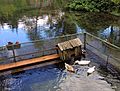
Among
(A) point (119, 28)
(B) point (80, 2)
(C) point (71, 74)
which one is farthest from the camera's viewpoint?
(B) point (80, 2)

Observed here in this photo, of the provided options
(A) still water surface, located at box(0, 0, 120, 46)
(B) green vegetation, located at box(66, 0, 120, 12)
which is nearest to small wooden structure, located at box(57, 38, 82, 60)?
(A) still water surface, located at box(0, 0, 120, 46)

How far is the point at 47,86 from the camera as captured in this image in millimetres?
10875

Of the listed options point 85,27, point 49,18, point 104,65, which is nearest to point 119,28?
point 85,27

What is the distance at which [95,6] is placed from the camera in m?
32.8

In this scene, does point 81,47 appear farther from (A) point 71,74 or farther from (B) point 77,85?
(B) point 77,85

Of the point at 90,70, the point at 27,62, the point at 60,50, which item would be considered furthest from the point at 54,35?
the point at 90,70

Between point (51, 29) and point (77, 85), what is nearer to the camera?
point (77, 85)

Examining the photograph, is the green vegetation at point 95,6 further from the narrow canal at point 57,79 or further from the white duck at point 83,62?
the narrow canal at point 57,79

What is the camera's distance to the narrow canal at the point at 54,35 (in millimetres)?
10953

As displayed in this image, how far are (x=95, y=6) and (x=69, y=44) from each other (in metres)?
20.7

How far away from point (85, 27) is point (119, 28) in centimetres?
361

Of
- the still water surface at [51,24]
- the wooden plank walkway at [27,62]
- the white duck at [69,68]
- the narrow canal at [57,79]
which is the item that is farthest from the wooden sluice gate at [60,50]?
A: the still water surface at [51,24]

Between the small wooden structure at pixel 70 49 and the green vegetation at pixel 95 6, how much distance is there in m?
18.8

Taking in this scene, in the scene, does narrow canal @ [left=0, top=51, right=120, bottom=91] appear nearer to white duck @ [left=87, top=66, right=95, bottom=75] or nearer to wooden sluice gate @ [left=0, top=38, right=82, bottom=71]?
white duck @ [left=87, top=66, right=95, bottom=75]
